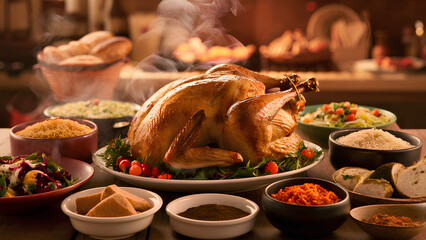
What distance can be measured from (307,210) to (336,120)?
1.16 metres

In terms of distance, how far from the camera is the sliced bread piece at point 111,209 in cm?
124

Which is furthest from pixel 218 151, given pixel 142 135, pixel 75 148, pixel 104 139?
pixel 104 139

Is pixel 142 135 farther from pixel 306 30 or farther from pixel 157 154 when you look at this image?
pixel 306 30

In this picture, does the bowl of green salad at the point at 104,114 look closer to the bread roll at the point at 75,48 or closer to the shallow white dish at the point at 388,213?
the bread roll at the point at 75,48

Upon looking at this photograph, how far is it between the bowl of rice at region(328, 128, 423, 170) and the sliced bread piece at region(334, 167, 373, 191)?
0.24ft

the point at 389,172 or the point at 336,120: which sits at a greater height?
the point at 389,172

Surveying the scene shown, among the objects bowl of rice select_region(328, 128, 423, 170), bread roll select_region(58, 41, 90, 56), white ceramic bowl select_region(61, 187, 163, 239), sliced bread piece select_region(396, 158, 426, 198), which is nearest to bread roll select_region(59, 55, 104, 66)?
bread roll select_region(58, 41, 90, 56)

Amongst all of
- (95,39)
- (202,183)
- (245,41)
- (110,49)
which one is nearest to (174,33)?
(245,41)

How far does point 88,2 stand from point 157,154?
4074 millimetres

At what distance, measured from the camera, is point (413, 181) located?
1.43 metres

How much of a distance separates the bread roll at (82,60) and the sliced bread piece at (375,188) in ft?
5.97

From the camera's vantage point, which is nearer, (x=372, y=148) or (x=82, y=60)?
(x=372, y=148)

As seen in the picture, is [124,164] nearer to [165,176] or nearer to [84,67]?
[165,176]

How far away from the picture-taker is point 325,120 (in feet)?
7.59
